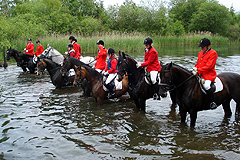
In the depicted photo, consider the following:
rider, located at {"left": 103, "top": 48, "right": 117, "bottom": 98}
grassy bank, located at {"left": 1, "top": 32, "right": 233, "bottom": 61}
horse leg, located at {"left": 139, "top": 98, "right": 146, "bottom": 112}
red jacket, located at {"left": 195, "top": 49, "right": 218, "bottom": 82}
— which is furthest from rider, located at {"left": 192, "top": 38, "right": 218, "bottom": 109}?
grassy bank, located at {"left": 1, "top": 32, "right": 233, "bottom": 61}

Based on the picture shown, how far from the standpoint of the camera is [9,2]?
55.7 meters

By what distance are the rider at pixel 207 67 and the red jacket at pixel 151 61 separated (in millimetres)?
1457

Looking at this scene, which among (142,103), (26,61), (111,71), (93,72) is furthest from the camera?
(26,61)

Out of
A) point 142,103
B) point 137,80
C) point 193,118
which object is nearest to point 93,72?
point 137,80

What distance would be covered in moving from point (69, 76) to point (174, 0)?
61752 mm

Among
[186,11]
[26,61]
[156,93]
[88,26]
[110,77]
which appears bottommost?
[156,93]

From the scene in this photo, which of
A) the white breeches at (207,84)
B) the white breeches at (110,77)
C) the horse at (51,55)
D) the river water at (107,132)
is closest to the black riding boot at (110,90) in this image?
the white breeches at (110,77)

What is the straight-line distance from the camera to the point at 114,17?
4856cm

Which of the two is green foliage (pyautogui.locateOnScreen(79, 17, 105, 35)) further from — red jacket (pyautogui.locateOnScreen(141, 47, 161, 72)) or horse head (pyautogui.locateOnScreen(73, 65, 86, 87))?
red jacket (pyautogui.locateOnScreen(141, 47, 161, 72))

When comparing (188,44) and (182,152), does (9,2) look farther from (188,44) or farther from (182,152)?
(182,152)

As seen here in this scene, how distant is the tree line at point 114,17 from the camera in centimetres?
3866

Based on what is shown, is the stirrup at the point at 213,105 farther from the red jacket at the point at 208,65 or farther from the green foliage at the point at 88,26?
the green foliage at the point at 88,26

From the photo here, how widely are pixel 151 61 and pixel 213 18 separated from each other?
5256 cm

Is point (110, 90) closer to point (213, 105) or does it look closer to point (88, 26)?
point (213, 105)
